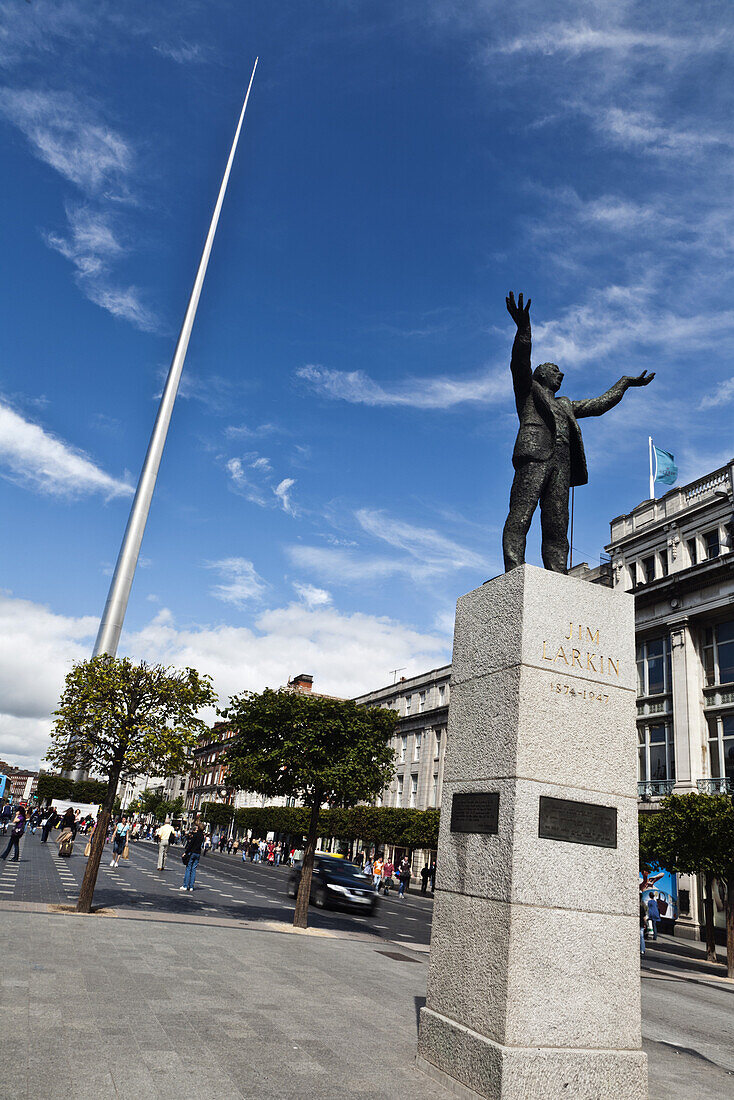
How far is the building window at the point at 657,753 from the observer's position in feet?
115

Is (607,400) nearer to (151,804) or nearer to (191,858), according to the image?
(191,858)

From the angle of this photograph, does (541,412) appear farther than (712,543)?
No

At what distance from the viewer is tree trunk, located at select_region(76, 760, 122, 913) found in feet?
48.9

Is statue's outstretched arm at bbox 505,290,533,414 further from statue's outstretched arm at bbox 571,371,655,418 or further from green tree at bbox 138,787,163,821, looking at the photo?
green tree at bbox 138,787,163,821

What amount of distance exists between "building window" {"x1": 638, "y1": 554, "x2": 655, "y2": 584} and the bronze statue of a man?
3293cm

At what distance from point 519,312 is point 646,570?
34777 millimetres

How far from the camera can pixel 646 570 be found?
39.5 m

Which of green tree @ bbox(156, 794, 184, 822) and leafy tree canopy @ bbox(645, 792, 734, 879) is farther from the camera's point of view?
green tree @ bbox(156, 794, 184, 822)

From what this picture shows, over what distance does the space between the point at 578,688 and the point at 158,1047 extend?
4.60 m

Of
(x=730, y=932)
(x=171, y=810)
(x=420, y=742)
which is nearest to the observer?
(x=730, y=932)

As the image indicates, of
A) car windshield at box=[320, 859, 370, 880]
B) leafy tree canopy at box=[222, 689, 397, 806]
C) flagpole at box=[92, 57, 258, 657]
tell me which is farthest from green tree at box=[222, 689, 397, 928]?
flagpole at box=[92, 57, 258, 657]

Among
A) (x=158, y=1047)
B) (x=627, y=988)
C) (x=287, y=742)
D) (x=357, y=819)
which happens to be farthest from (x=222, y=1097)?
(x=357, y=819)

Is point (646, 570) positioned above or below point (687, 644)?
above

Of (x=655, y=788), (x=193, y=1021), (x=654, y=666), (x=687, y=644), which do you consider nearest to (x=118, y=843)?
(x=655, y=788)
